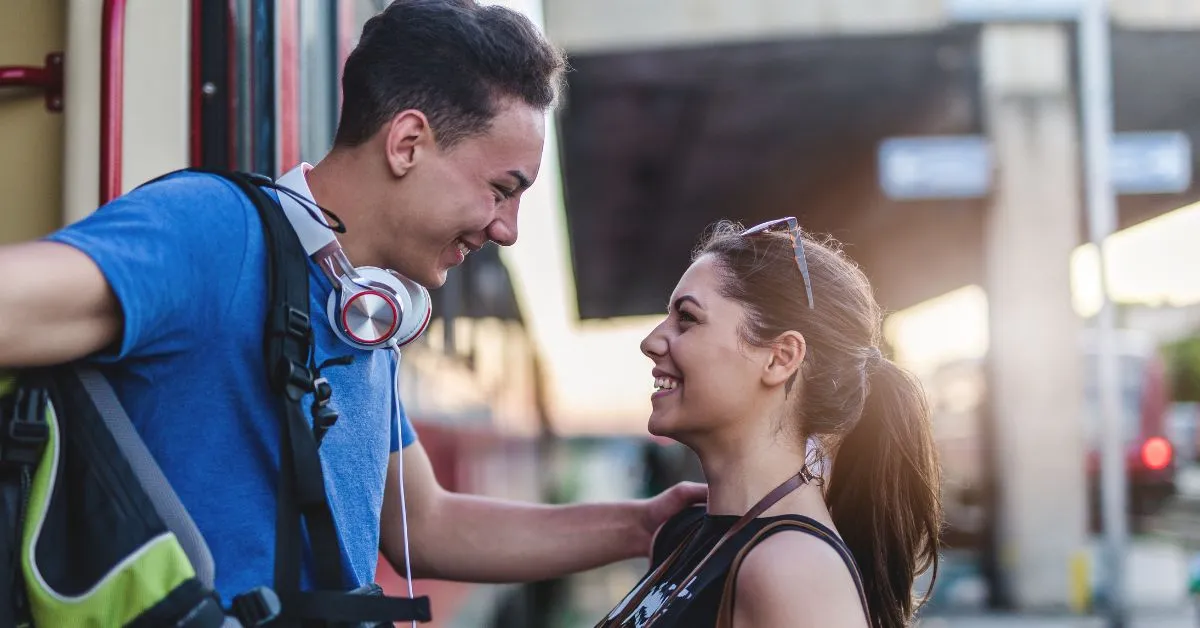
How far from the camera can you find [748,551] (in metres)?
1.75

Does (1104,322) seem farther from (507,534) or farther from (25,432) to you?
(25,432)

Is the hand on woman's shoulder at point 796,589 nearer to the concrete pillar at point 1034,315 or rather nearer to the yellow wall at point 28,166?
the yellow wall at point 28,166

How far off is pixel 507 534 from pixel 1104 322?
6719 mm

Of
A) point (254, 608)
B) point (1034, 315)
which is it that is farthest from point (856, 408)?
point (1034, 315)

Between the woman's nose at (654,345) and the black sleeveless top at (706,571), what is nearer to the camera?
the black sleeveless top at (706,571)

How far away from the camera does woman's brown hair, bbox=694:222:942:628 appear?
2033mm

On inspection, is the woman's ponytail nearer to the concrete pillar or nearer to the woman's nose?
the woman's nose

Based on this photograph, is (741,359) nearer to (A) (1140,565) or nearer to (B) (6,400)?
(B) (6,400)

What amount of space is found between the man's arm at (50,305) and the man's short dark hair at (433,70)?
1.83ft

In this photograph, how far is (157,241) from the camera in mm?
1433

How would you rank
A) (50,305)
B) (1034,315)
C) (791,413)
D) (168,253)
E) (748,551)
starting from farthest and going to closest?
(1034,315), (791,413), (748,551), (168,253), (50,305)

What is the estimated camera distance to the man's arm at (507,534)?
2.38m

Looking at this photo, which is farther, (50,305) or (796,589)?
(796,589)

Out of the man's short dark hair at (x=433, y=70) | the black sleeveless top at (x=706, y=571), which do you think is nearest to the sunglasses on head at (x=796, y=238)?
the black sleeveless top at (x=706, y=571)
